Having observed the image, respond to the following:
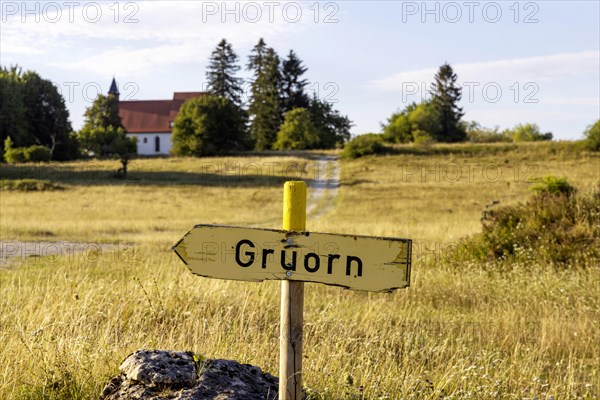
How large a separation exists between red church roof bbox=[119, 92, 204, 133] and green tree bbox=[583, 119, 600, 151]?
5647 cm

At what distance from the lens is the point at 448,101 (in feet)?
294

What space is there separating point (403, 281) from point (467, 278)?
706 cm

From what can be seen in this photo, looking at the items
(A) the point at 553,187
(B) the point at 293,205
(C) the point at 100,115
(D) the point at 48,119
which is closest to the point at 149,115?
(C) the point at 100,115

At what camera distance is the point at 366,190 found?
139 ft

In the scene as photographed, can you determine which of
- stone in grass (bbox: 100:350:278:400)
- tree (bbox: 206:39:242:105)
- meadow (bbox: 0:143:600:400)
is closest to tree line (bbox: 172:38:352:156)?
tree (bbox: 206:39:242:105)

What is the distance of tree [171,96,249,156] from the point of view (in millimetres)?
64713

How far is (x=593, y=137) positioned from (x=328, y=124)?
3474 centimetres

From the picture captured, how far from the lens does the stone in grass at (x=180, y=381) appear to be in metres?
3.43

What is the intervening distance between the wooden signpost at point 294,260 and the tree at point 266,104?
7658 cm

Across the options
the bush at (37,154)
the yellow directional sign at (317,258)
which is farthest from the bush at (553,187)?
the bush at (37,154)

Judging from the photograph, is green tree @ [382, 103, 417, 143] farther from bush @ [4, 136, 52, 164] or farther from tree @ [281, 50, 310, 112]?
bush @ [4, 136, 52, 164]

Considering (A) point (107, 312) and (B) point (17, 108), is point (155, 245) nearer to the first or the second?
(A) point (107, 312)

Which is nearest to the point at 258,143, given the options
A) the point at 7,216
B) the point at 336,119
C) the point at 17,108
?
the point at 336,119

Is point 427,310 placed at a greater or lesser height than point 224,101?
lesser
